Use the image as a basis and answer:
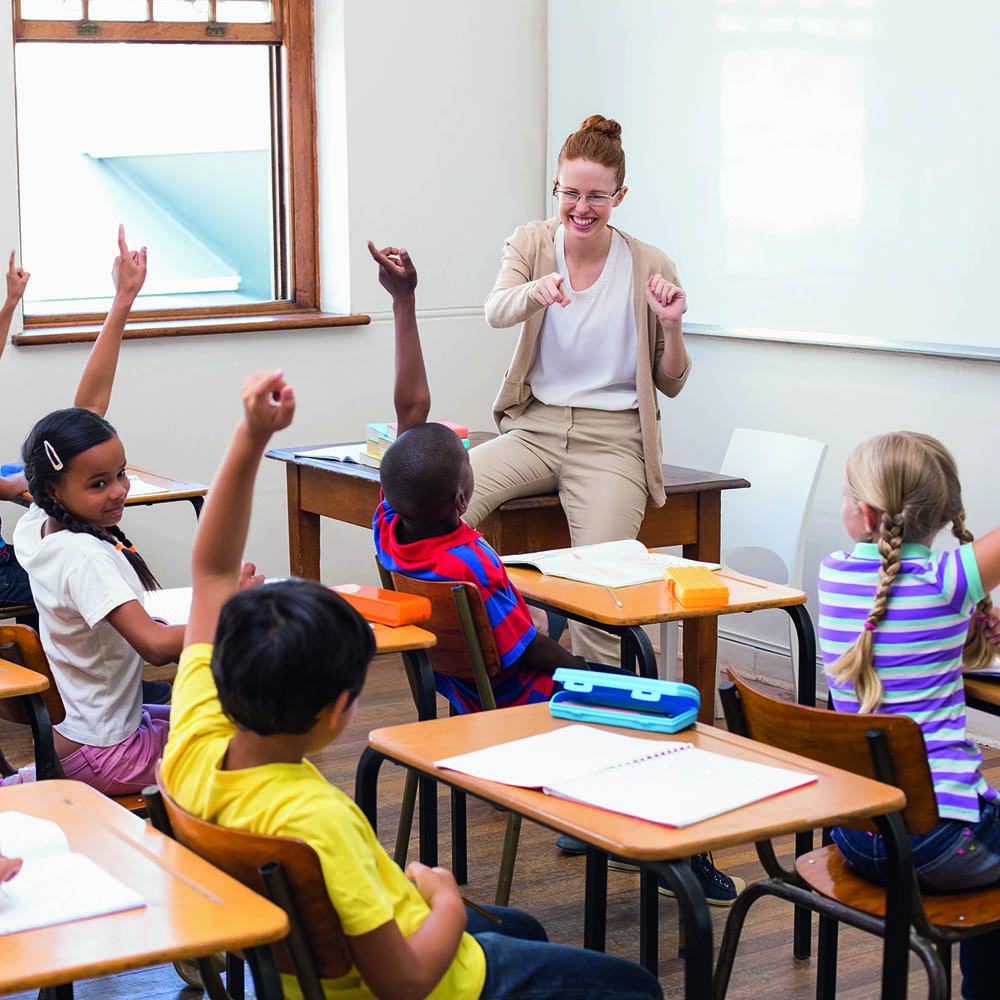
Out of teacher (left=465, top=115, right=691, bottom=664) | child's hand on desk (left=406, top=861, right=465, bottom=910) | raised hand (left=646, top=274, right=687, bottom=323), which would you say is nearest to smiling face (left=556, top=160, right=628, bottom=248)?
teacher (left=465, top=115, right=691, bottom=664)

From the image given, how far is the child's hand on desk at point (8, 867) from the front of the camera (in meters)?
1.32

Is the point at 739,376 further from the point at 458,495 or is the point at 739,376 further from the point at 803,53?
the point at 458,495

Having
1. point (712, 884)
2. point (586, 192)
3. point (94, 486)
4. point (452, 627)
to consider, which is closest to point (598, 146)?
point (586, 192)

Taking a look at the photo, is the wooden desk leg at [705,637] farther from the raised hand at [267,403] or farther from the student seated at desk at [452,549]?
the raised hand at [267,403]

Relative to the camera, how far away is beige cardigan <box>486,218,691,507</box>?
364 centimetres

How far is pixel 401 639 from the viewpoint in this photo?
7.73 feet

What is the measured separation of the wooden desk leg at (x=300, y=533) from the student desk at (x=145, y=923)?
261cm

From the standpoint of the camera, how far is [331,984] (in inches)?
57.9

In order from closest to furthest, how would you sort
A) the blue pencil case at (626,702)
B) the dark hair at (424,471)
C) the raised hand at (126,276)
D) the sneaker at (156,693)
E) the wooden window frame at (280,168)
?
the blue pencil case at (626,702) → the dark hair at (424,471) → the sneaker at (156,693) → the raised hand at (126,276) → the wooden window frame at (280,168)

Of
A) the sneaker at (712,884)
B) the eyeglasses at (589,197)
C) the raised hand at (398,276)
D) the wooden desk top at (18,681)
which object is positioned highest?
the eyeglasses at (589,197)

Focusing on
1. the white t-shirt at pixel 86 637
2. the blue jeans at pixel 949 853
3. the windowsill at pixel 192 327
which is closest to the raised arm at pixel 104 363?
the white t-shirt at pixel 86 637

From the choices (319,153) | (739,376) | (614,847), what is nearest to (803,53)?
(739,376)

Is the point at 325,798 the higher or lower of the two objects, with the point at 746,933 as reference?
higher

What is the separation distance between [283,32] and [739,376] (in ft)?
6.60
